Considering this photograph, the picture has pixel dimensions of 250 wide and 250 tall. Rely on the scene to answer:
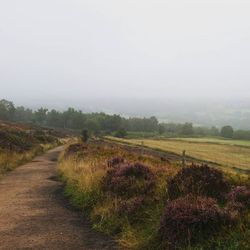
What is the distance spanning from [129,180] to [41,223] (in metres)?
2.96

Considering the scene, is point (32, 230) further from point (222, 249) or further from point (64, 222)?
point (222, 249)

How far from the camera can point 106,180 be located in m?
14.2

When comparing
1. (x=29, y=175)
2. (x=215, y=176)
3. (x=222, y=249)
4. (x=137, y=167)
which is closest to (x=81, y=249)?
(x=222, y=249)

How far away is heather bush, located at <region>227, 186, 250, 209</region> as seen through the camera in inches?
391

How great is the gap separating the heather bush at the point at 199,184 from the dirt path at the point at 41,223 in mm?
2204

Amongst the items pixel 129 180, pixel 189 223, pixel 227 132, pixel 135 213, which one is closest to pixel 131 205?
pixel 135 213

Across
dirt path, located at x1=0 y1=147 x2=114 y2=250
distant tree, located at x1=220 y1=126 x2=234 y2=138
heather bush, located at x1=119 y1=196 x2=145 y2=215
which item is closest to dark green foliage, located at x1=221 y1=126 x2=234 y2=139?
distant tree, located at x1=220 y1=126 x2=234 y2=138

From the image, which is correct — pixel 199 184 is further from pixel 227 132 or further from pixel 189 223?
pixel 227 132

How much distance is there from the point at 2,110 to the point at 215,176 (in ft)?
619

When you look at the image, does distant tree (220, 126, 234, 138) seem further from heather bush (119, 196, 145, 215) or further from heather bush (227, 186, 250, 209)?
heather bush (227, 186, 250, 209)

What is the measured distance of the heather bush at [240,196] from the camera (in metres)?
9.92

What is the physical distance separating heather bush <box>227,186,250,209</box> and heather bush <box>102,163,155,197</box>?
2468 millimetres

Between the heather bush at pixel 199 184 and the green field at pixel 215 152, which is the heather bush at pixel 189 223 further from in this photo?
the green field at pixel 215 152

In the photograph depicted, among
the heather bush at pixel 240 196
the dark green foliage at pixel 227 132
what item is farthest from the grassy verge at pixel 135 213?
the dark green foliage at pixel 227 132
